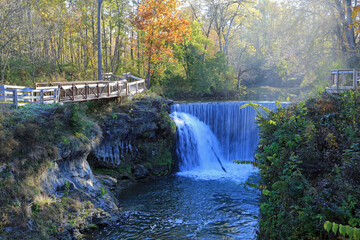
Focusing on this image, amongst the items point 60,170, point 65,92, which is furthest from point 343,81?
point 65,92

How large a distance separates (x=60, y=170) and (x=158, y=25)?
1681 centimetres

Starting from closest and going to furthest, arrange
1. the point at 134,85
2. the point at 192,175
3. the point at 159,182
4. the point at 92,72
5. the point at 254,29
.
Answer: the point at 159,182, the point at 192,175, the point at 134,85, the point at 92,72, the point at 254,29

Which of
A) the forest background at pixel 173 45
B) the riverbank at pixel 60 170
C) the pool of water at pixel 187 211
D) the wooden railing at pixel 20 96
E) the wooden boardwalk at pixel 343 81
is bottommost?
the pool of water at pixel 187 211

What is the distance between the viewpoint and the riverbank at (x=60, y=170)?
31.2 feet

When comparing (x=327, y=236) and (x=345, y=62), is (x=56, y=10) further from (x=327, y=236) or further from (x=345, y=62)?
(x=327, y=236)

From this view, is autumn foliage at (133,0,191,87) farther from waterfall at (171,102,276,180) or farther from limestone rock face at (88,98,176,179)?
limestone rock face at (88,98,176,179)

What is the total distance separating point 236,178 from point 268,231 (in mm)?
11698

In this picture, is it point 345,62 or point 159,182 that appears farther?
point 345,62

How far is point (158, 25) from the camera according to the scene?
25156 millimetres

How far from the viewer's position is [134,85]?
21.5 metres

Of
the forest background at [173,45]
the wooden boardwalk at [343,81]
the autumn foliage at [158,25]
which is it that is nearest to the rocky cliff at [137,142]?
the forest background at [173,45]

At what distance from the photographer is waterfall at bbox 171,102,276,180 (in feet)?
66.0

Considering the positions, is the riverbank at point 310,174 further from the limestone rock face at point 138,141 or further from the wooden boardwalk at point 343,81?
the limestone rock face at point 138,141

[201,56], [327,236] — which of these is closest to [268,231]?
[327,236]
